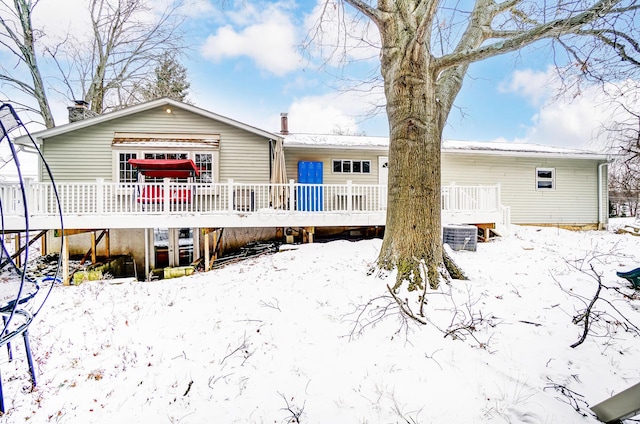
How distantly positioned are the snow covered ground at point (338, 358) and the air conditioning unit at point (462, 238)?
9.95 ft

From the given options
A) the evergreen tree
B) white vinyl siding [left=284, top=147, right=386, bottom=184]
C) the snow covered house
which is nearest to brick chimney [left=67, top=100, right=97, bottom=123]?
the snow covered house

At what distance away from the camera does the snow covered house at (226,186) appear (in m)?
8.13

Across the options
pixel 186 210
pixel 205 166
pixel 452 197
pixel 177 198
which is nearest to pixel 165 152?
pixel 205 166

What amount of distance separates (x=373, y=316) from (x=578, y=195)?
47.5 feet

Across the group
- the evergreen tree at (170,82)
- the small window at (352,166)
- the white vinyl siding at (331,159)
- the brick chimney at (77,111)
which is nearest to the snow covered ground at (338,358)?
the white vinyl siding at (331,159)

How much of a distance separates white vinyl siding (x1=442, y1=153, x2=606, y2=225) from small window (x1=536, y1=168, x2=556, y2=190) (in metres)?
0.11

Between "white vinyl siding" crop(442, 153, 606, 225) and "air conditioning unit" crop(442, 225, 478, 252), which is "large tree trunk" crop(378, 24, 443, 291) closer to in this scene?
"air conditioning unit" crop(442, 225, 478, 252)

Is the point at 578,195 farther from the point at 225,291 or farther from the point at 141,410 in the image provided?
the point at 141,410

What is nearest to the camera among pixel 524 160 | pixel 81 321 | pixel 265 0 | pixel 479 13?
pixel 81 321

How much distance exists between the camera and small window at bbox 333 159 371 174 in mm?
11977

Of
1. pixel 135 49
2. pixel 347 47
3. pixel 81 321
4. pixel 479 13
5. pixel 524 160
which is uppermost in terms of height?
pixel 135 49

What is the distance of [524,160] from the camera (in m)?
12.9

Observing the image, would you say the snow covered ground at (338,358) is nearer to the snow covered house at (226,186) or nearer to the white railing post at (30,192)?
the snow covered house at (226,186)

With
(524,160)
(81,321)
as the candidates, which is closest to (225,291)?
(81,321)
